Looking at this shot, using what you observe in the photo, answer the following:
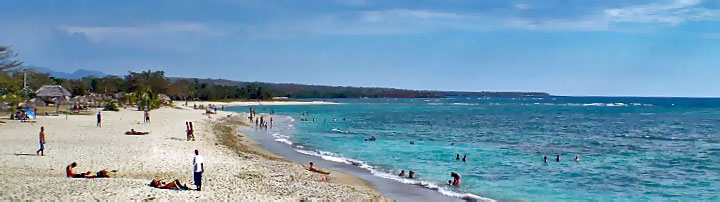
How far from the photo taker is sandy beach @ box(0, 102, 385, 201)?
13727mm

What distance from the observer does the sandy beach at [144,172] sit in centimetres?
1373

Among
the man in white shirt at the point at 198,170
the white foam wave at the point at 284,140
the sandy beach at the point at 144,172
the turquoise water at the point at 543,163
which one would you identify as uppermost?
the man in white shirt at the point at 198,170

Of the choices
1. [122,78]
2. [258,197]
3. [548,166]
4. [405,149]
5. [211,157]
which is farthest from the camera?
[122,78]

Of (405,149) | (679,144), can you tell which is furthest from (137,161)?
(679,144)

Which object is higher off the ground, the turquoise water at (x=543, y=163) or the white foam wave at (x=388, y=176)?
the white foam wave at (x=388, y=176)

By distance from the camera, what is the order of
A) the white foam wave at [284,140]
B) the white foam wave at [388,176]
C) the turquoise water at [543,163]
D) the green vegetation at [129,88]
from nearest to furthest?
the white foam wave at [388,176]
the turquoise water at [543,163]
the white foam wave at [284,140]
the green vegetation at [129,88]

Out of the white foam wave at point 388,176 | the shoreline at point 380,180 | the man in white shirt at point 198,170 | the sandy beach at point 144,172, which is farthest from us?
the white foam wave at point 388,176

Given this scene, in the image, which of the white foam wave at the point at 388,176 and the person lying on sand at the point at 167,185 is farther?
the white foam wave at the point at 388,176

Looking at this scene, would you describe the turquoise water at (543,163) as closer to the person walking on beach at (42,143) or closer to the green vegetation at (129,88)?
the person walking on beach at (42,143)

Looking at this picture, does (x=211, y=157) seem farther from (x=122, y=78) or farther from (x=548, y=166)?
(x=122, y=78)

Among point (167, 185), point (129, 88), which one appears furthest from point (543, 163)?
point (129, 88)

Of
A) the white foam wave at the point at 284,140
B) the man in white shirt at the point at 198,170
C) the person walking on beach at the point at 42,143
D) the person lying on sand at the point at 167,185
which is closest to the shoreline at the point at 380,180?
the white foam wave at the point at 284,140

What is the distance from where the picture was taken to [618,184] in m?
21.4

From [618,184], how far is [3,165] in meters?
21.7
